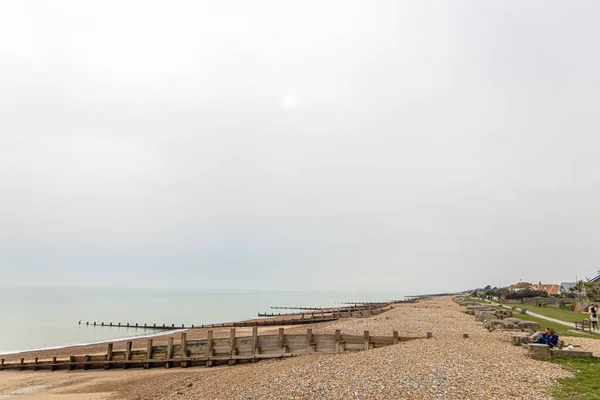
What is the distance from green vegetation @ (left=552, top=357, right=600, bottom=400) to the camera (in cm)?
1013

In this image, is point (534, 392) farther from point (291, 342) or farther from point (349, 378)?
point (291, 342)

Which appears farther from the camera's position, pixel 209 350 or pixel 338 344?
pixel 209 350

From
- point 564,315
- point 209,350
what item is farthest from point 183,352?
→ point 564,315

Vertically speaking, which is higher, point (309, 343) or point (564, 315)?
point (309, 343)

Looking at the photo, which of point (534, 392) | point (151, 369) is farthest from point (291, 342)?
point (534, 392)

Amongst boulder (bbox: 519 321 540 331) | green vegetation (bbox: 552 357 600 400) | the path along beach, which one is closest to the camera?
green vegetation (bbox: 552 357 600 400)

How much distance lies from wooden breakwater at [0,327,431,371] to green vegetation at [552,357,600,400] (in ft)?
24.5

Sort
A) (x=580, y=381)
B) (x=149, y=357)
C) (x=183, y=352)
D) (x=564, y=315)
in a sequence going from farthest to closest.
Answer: (x=564, y=315) → (x=149, y=357) → (x=183, y=352) → (x=580, y=381)

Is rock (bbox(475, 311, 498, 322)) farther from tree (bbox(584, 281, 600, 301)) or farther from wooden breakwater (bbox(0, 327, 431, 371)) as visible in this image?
tree (bbox(584, 281, 600, 301))

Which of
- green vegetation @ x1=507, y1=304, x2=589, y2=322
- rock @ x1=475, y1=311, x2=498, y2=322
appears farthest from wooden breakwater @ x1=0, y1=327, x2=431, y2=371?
green vegetation @ x1=507, y1=304, x2=589, y2=322

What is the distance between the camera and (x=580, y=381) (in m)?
11.5

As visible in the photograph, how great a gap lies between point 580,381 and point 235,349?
672 inches

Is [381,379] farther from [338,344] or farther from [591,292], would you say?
[591,292]

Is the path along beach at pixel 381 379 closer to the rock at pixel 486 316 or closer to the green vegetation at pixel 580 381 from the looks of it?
the green vegetation at pixel 580 381
